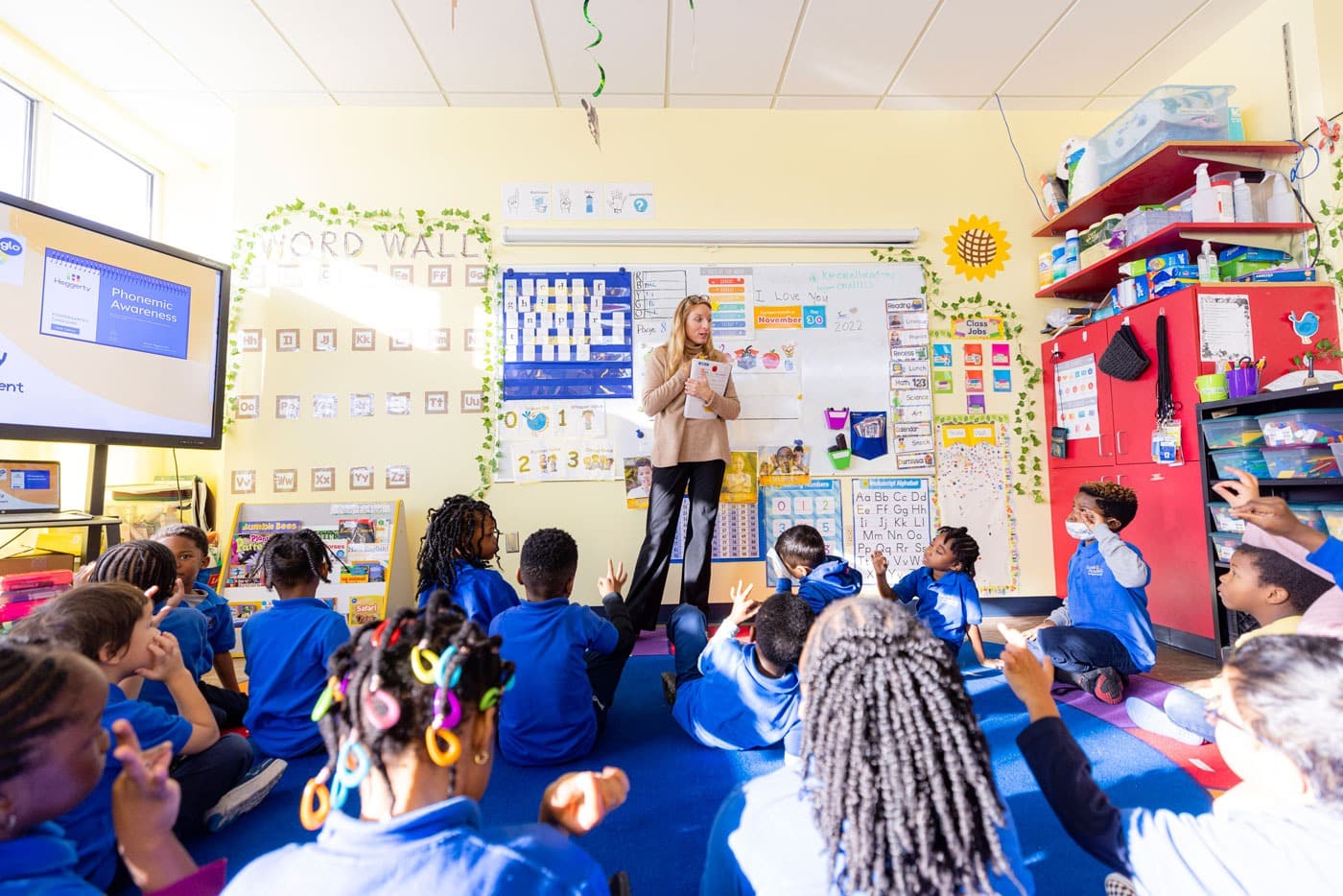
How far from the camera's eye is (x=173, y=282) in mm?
2965

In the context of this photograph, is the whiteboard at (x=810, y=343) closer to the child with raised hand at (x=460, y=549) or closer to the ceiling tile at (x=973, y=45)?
the ceiling tile at (x=973, y=45)

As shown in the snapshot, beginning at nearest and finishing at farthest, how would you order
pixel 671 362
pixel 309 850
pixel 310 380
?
1. pixel 309 850
2. pixel 671 362
3. pixel 310 380

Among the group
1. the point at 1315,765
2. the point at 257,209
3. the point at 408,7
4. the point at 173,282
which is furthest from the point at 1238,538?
the point at 257,209

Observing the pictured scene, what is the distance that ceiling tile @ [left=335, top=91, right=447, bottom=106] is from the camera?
3510 millimetres

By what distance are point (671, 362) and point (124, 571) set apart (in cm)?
217

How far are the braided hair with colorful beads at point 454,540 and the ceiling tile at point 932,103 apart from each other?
3141mm

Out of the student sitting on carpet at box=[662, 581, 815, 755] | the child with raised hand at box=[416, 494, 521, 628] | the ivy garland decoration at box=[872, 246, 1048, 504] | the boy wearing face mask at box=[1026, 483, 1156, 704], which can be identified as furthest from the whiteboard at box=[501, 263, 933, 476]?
the student sitting on carpet at box=[662, 581, 815, 755]

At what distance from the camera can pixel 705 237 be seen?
3592mm

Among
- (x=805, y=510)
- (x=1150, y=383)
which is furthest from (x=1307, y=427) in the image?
(x=805, y=510)

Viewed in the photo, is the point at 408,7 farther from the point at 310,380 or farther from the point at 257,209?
the point at 310,380

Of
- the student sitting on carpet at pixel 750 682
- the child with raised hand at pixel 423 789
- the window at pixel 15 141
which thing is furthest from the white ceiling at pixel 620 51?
the child with raised hand at pixel 423 789

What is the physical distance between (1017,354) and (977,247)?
64 centimetres

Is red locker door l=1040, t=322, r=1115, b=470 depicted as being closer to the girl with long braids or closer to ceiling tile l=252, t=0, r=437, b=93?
the girl with long braids

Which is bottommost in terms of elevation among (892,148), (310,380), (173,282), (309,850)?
(309,850)
